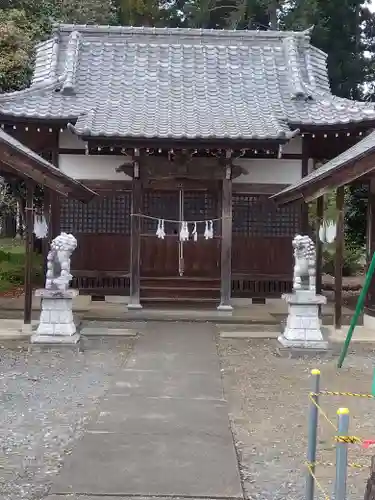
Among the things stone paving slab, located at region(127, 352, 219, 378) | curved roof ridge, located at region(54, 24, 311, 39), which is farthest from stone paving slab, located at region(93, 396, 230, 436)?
curved roof ridge, located at region(54, 24, 311, 39)

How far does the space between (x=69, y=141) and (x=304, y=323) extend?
257 inches

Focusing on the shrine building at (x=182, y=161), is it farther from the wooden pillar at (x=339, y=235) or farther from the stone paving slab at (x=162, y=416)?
the stone paving slab at (x=162, y=416)

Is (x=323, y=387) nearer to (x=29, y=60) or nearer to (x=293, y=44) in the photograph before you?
(x=293, y=44)

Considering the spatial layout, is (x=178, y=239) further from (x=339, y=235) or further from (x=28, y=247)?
(x=339, y=235)

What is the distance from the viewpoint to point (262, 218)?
13.0 meters

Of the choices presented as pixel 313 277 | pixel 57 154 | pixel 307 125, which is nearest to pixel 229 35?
pixel 307 125

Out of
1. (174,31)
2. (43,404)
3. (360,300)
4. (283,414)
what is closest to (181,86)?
(174,31)

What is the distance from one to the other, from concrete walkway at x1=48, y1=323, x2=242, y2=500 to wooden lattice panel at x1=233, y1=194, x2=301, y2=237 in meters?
5.41

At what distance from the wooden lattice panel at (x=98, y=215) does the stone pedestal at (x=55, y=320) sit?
→ 13.5 ft

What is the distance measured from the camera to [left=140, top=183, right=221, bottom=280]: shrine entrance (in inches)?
504

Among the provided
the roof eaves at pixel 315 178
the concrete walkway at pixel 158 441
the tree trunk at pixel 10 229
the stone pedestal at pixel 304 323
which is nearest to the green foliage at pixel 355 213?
the roof eaves at pixel 315 178

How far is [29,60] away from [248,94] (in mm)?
6761

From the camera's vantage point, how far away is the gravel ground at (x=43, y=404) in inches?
170

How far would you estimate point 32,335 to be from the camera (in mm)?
9070
